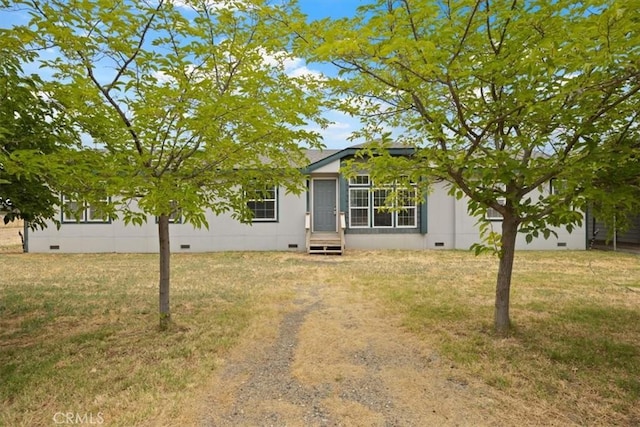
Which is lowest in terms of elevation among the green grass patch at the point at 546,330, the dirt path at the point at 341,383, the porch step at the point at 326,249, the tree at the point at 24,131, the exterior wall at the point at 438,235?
the dirt path at the point at 341,383

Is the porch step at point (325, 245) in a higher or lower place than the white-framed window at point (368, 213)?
lower

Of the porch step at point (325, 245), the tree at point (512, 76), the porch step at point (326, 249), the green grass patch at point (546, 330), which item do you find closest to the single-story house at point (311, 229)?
the porch step at point (325, 245)

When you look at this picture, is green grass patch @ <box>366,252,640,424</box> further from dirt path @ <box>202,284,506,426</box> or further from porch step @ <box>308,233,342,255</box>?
porch step @ <box>308,233,342,255</box>

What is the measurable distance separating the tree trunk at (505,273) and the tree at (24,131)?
462 cm

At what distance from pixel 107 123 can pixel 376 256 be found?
29.2ft

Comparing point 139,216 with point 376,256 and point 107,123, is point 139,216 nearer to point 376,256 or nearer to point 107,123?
point 107,123

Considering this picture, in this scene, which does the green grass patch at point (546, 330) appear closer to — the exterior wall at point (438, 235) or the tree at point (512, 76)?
the tree at point (512, 76)

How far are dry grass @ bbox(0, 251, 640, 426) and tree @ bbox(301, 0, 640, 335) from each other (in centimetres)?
137

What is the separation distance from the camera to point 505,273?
14.4ft


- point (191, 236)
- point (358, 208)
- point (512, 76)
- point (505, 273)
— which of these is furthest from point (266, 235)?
point (512, 76)

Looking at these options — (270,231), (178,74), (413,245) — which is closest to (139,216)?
(178,74)

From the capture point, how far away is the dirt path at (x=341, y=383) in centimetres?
270

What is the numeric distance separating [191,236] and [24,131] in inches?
384

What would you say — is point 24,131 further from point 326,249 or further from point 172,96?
point 326,249
